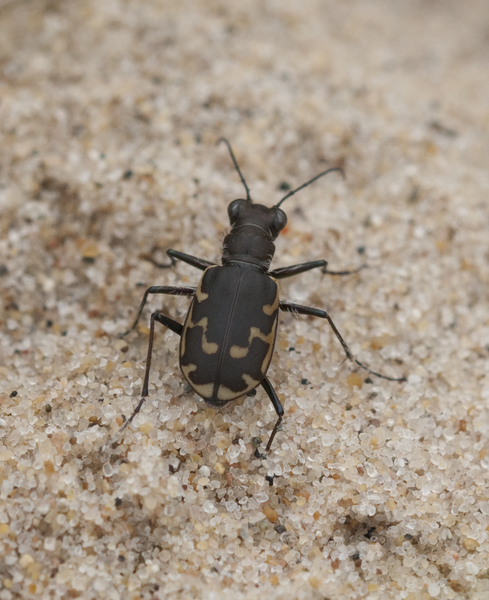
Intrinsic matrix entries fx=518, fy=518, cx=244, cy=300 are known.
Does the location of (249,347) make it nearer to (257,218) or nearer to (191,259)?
(191,259)

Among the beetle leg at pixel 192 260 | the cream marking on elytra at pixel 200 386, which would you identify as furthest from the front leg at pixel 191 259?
the cream marking on elytra at pixel 200 386

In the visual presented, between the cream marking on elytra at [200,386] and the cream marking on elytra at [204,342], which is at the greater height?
the cream marking on elytra at [204,342]

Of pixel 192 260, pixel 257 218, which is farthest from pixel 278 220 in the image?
pixel 192 260

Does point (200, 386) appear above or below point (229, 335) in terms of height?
below

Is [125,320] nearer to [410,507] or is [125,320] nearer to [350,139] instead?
[410,507]

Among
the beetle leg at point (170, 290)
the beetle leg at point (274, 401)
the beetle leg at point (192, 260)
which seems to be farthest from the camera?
the beetle leg at point (192, 260)

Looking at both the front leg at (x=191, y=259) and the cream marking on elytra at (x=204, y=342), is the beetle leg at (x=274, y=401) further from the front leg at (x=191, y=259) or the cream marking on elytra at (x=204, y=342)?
the front leg at (x=191, y=259)

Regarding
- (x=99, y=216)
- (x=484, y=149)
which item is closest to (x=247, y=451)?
(x=99, y=216)

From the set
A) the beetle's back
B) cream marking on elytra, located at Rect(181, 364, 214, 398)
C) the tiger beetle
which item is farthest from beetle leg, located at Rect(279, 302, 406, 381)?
cream marking on elytra, located at Rect(181, 364, 214, 398)
